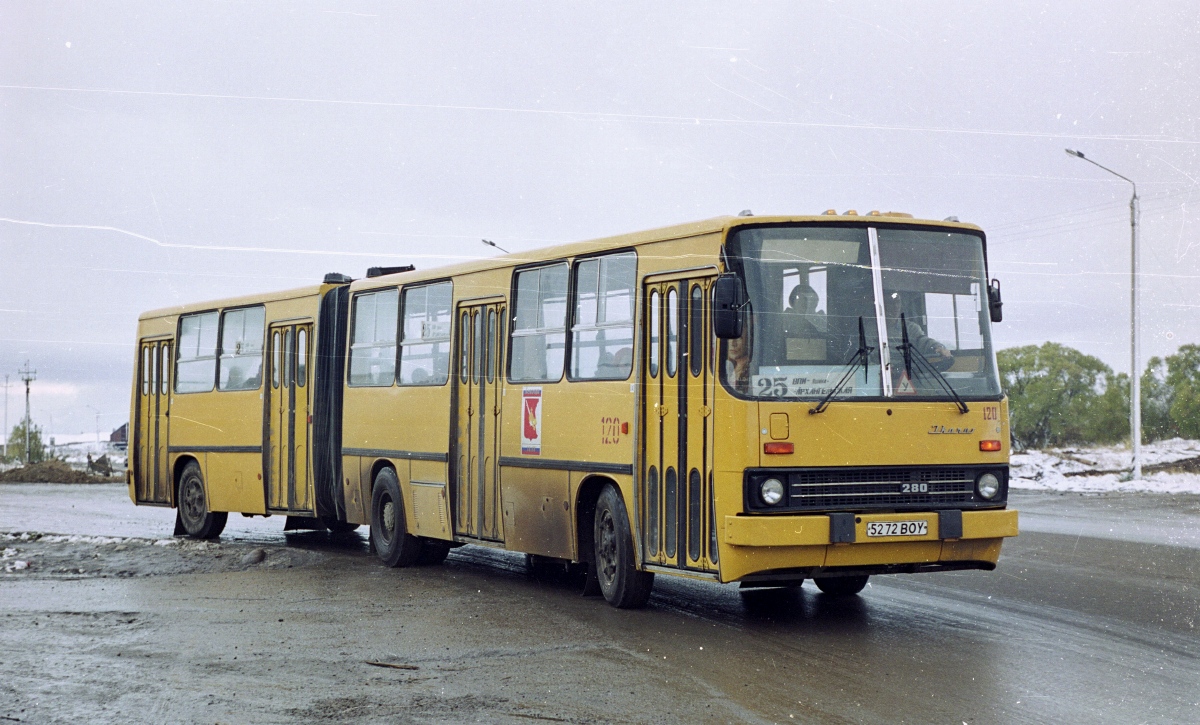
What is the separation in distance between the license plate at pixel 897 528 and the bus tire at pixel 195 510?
1190cm

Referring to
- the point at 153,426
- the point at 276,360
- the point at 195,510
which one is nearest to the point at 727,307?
the point at 276,360

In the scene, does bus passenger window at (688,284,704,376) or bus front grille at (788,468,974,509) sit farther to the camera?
bus passenger window at (688,284,704,376)

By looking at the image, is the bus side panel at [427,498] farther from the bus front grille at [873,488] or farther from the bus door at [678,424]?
the bus front grille at [873,488]

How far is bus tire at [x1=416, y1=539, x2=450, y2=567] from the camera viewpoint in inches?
602

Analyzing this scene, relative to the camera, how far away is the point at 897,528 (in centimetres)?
974

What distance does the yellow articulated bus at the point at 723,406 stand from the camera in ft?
31.8

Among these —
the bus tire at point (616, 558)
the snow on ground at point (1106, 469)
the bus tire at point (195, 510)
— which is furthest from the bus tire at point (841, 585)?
the snow on ground at point (1106, 469)

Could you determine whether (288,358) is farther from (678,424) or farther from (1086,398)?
(1086,398)

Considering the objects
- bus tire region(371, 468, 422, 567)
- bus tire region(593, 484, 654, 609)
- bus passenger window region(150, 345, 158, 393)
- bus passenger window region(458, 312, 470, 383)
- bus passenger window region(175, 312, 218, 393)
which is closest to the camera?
bus tire region(593, 484, 654, 609)

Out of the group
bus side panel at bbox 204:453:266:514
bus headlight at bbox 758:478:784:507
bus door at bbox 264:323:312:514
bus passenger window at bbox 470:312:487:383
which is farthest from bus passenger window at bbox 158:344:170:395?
bus headlight at bbox 758:478:784:507

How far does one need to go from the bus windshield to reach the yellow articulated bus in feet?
0.05

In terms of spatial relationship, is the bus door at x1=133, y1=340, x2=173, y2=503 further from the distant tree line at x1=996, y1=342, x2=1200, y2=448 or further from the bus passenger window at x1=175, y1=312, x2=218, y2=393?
the distant tree line at x1=996, y1=342, x2=1200, y2=448

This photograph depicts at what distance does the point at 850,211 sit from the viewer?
1052 cm

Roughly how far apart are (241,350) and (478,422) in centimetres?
644
